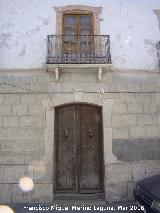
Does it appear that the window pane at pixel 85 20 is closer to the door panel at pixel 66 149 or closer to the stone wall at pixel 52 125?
the stone wall at pixel 52 125

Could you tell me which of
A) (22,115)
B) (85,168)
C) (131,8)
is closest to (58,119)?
(22,115)

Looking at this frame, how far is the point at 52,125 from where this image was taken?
8.34m

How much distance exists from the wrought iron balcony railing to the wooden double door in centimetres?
140

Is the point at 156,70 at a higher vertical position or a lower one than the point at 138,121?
higher

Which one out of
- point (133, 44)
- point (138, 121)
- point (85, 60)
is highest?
point (133, 44)

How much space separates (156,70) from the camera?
8.81 meters

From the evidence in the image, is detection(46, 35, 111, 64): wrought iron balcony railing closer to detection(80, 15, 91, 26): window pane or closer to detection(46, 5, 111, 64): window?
detection(46, 5, 111, 64): window

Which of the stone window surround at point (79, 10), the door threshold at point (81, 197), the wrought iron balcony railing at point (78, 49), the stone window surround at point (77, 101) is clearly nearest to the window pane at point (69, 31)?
the wrought iron balcony railing at point (78, 49)

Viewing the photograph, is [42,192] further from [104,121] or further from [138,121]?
[138,121]

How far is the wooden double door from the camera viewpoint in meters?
8.47

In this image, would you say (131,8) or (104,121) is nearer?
(104,121)

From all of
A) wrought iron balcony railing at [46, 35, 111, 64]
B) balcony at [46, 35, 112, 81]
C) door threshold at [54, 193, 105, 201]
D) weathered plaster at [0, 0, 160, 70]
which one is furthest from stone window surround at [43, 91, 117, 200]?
weathered plaster at [0, 0, 160, 70]

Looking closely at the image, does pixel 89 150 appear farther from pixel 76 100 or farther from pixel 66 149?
pixel 76 100

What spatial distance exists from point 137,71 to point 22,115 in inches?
145
